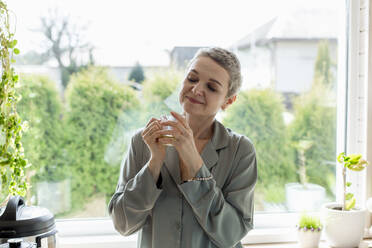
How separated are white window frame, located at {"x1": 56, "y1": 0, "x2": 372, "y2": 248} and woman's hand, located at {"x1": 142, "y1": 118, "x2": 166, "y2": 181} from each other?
805 mm

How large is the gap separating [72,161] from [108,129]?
22 cm

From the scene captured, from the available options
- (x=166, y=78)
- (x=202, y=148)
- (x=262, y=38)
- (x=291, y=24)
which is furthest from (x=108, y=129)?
(x=291, y=24)

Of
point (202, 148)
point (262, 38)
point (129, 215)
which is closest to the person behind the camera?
point (129, 215)

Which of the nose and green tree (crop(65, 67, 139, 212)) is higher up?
the nose

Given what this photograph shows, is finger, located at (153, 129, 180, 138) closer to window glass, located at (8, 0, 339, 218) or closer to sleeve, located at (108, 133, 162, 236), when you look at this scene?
sleeve, located at (108, 133, 162, 236)

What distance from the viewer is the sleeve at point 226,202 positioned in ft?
4.15

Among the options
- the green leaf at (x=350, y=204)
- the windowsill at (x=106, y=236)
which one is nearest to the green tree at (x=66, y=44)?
the windowsill at (x=106, y=236)

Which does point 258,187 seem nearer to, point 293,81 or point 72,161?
point 293,81

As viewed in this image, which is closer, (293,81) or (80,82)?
(80,82)

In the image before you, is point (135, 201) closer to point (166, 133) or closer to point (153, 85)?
point (166, 133)

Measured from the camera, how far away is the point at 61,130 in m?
1.96

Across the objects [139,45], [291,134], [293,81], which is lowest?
[291,134]

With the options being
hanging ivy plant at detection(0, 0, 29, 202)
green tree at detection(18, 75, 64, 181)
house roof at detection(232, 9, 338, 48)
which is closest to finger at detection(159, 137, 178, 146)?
hanging ivy plant at detection(0, 0, 29, 202)

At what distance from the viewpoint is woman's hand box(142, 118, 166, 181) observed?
1.26 meters
